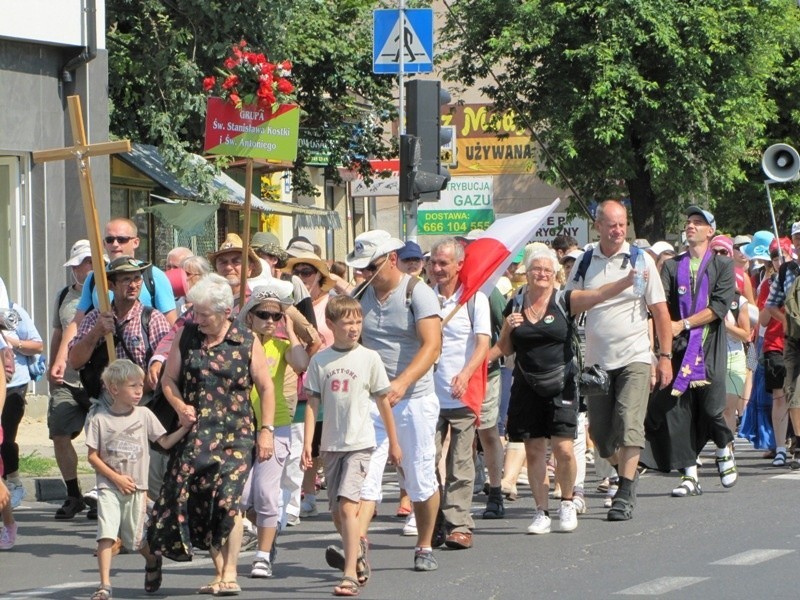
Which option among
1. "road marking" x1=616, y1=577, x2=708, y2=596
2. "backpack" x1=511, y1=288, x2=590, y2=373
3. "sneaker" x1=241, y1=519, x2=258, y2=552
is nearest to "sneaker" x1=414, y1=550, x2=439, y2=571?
"road marking" x1=616, y1=577, x2=708, y2=596

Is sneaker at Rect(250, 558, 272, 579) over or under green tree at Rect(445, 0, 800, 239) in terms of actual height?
under

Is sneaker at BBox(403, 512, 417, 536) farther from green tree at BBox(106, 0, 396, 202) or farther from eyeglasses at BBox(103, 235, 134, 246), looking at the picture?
green tree at BBox(106, 0, 396, 202)

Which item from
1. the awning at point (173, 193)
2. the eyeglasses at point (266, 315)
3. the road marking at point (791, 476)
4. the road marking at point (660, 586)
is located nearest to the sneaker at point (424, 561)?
the road marking at point (660, 586)

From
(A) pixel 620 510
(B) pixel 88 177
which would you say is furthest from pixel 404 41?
(A) pixel 620 510

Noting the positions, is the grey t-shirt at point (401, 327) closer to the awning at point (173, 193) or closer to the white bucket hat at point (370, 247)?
the white bucket hat at point (370, 247)

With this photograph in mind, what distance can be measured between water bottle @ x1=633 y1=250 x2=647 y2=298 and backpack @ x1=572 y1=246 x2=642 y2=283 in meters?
0.03

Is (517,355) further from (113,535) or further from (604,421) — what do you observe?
(113,535)

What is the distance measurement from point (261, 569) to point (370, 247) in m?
1.83

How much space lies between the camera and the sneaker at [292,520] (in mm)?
10923

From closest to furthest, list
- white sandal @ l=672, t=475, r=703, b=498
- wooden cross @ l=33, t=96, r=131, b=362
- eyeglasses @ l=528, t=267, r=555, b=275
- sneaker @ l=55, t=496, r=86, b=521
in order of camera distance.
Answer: wooden cross @ l=33, t=96, r=131, b=362, eyeglasses @ l=528, t=267, r=555, b=275, sneaker @ l=55, t=496, r=86, b=521, white sandal @ l=672, t=475, r=703, b=498

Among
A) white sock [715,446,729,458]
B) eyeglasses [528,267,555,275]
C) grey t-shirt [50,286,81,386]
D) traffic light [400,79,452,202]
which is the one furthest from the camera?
traffic light [400,79,452,202]

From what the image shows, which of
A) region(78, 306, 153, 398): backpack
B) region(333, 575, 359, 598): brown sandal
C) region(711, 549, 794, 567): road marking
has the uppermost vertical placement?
region(78, 306, 153, 398): backpack

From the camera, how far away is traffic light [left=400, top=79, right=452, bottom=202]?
49.6ft

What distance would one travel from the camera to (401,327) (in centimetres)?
906
